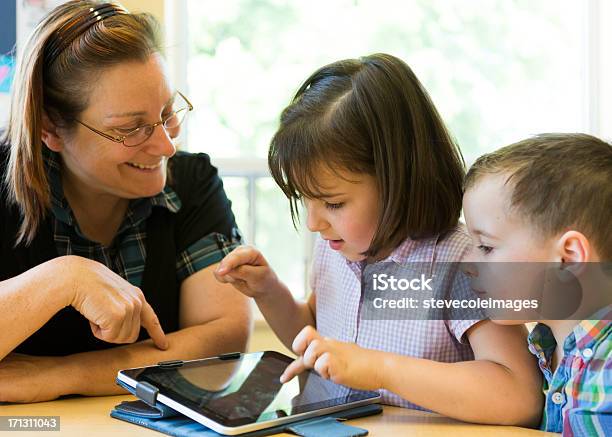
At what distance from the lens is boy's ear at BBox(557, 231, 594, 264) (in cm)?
105

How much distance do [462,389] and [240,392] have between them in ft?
1.01

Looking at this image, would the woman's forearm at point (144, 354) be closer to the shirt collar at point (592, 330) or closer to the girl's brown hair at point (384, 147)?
the girl's brown hair at point (384, 147)

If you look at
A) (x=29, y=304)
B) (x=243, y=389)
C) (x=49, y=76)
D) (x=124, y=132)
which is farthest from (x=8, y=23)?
(x=243, y=389)

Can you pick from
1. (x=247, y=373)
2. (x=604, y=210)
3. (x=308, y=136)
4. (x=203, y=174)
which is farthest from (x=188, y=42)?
(x=604, y=210)

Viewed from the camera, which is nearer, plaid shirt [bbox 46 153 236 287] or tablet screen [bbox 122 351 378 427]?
tablet screen [bbox 122 351 378 427]

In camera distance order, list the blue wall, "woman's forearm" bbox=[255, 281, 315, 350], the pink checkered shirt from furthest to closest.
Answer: the blue wall < "woman's forearm" bbox=[255, 281, 315, 350] < the pink checkered shirt

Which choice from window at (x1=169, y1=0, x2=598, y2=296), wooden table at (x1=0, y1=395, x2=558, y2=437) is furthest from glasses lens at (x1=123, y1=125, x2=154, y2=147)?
window at (x1=169, y1=0, x2=598, y2=296)

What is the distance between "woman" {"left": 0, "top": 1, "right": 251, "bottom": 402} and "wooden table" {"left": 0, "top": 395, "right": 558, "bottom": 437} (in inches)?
5.0

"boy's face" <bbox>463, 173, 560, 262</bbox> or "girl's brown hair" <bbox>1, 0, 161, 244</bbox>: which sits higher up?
"girl's brown hair" <bbox>1, 0, 161, 244</bbox>

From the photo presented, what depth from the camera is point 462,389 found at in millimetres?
1093

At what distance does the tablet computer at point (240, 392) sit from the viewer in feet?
3.41

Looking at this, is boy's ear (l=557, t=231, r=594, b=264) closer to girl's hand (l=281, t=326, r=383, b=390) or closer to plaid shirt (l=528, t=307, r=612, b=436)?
plaid shirt (l=528, t=307, r=612, b=436)

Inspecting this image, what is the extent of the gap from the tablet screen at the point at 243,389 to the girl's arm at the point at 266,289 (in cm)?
18

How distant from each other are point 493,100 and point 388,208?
1464 millimetres
